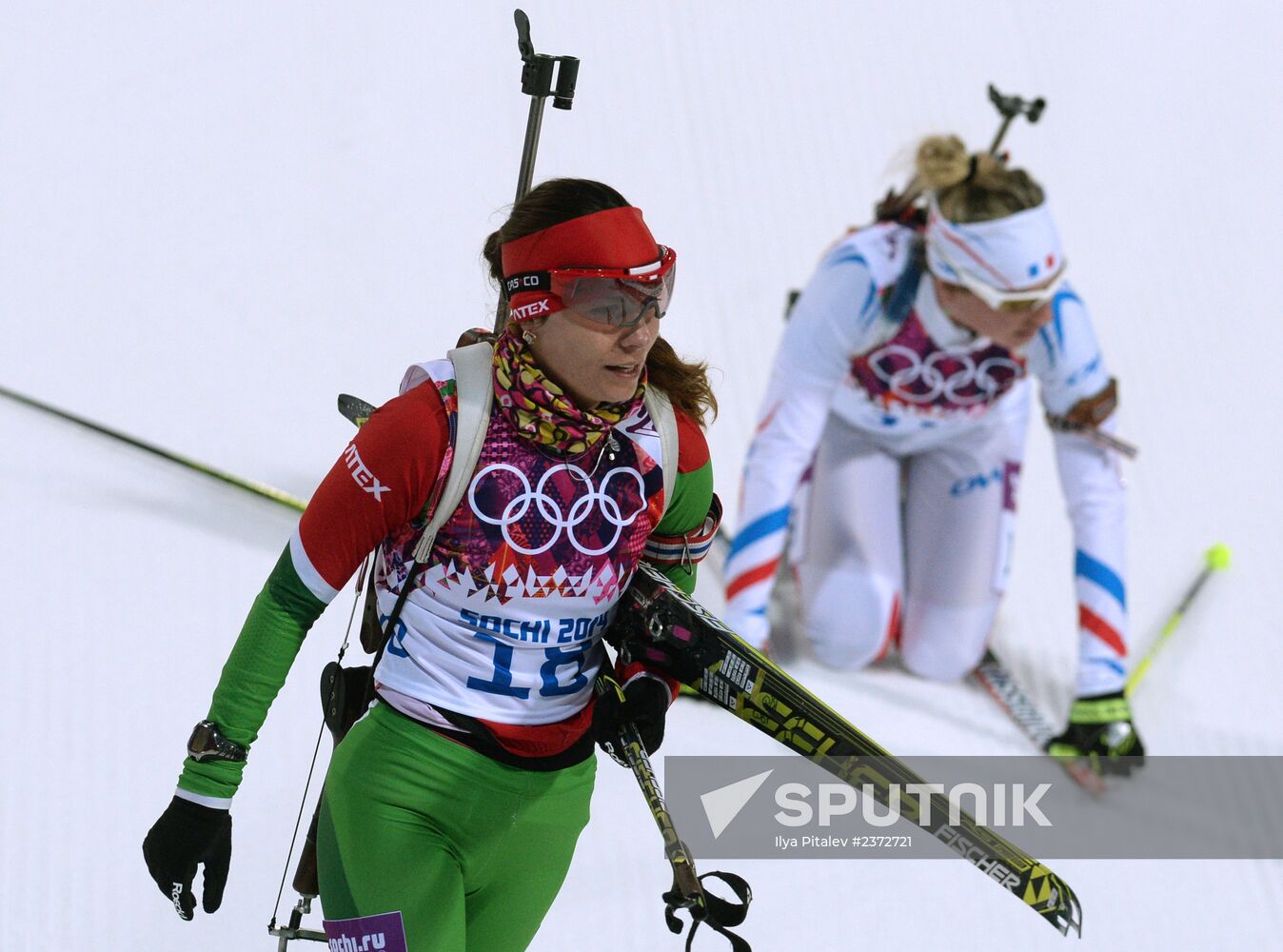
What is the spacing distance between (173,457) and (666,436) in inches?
103

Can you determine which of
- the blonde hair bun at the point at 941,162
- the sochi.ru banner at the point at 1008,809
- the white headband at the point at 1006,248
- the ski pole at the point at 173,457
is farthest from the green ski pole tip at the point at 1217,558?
the ski pole at the point at 173,457

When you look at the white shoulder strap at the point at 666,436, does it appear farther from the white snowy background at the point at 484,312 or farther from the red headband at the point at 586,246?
the white snowy background at the point at 484,312

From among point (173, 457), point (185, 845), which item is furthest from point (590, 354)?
point (173, 457)

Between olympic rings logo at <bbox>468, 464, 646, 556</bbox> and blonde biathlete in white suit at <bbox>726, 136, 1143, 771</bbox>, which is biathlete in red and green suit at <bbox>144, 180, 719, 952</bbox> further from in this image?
blonde biathlete in white suit at <bbox>726, 136, 1143, 771</bbox>

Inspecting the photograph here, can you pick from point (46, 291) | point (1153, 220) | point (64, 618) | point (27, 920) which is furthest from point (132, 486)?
point (1153, 220)

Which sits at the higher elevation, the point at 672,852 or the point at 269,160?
the point at 672,852

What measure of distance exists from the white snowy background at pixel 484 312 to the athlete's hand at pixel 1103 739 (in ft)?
0.61

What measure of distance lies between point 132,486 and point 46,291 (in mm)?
1142

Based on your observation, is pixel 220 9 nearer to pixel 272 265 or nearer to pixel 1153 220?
pixel 272 265

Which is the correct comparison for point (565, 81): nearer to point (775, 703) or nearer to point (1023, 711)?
point (775, 703)

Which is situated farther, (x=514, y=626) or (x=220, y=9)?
(x=220, y=9)

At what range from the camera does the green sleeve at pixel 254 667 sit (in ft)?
6.10

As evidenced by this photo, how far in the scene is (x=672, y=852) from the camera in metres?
1.81

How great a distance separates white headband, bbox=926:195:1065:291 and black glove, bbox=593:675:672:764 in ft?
5.29
